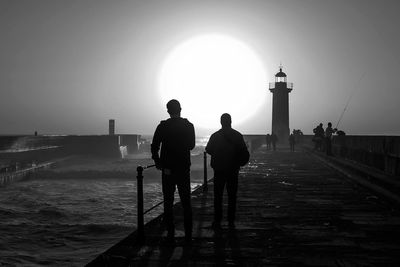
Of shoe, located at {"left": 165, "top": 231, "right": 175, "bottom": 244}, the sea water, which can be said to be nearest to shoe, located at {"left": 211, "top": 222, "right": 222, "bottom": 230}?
shoe, located at {"left": 165, "top": 231, "right": 175, "bottom": 244}

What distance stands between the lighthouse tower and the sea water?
95.5 feet

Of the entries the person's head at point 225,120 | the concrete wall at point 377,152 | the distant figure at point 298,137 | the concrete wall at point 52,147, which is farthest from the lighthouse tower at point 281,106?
the person's head at point 225,120

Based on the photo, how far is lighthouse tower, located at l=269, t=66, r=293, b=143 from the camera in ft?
180

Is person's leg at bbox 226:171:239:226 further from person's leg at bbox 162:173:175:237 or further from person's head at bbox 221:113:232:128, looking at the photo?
person's leg at bbox 162:173:175:237

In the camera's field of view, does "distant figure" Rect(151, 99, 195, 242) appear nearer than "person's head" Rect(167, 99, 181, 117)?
Yes

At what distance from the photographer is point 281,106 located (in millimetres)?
55531

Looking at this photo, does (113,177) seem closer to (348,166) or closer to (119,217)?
(119,217)

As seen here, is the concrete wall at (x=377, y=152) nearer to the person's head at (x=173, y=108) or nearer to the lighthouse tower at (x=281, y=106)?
the person's head at (x=173, y=108)

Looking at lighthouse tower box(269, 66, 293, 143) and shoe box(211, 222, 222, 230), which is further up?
lighthouse tower box(269, 66, 293, 143)

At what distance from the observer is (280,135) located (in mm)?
55500

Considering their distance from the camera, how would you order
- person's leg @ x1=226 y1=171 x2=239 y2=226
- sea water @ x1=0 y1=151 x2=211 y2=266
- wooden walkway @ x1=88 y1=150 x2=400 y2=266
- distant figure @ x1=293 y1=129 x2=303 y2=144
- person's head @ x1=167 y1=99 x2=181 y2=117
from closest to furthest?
wooden walkway @ x1=88 y1=150 x2=400 y2=266 → person's head @ x1=167 y1=99 x2=181 y2=117 → person's leg @ x1=226 y1=171 x2=239 y2=226 → sea water @ x1=0 y1=151 x2=211 y2=266 → distant figure @ x1=293 y1=129 x2=303 y2=144

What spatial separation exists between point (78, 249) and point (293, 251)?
8238 millimetres

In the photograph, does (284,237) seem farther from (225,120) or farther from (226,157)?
(225,120)

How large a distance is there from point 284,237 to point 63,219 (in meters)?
13.6
